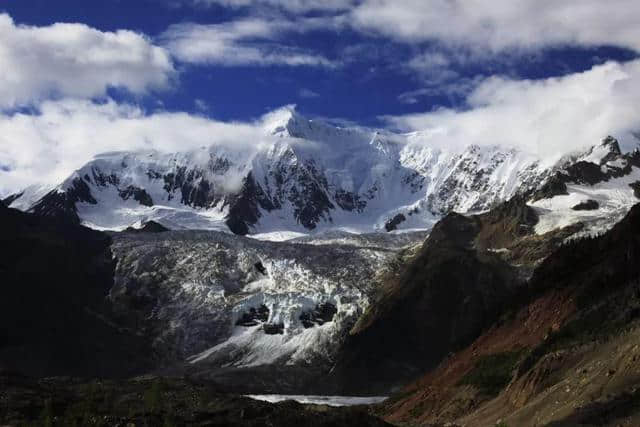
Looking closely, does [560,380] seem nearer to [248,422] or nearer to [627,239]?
[248,422]

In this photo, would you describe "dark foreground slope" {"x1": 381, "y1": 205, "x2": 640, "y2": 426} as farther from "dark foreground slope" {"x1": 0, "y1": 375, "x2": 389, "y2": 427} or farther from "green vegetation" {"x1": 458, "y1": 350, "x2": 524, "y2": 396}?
"dark foreground slope" {"x1": 0, "y1": 375, "x2": 389, "y2": 427}

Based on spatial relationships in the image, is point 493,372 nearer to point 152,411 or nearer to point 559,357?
point 559,357

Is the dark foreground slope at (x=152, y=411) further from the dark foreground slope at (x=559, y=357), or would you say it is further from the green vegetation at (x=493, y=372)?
the green vegetation at (x=493, y=372)

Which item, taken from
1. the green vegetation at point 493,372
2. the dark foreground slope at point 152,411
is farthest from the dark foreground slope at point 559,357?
the dark foreground slope at point 152,411

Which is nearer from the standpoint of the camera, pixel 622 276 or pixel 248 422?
pixel 248 422

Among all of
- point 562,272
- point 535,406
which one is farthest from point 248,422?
point 562,272

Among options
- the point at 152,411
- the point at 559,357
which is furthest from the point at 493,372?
the point at 152,411
